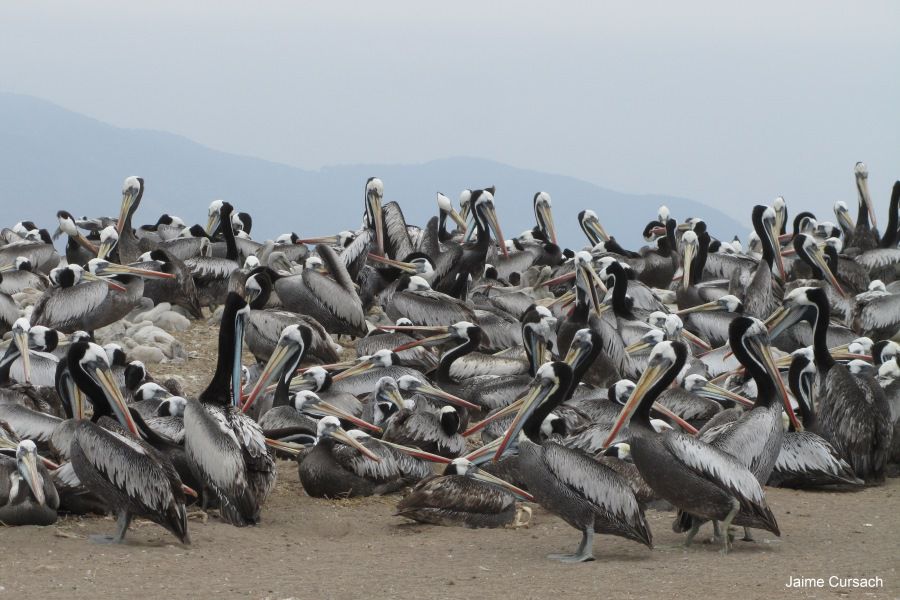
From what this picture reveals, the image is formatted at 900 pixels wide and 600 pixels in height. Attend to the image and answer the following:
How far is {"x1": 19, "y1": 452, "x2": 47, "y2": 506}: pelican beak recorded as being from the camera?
5926 millimetres

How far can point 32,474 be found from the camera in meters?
5.94

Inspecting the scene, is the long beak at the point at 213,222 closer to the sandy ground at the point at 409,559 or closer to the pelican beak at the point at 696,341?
the pelican beak at the point at 696,341

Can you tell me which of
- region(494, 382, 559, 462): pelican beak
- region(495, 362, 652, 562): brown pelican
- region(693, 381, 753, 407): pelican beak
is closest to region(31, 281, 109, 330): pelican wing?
region(693, 381, 753, 407): pelican beak

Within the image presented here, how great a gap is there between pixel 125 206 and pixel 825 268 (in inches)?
290

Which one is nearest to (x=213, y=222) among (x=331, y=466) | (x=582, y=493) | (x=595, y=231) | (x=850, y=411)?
(x=595, y=231)

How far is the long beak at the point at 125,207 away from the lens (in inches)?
558

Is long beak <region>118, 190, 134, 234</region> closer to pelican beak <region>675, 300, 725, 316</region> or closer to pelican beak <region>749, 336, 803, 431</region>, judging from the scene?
pelican beak <region>675, 300, 725, 316</region>

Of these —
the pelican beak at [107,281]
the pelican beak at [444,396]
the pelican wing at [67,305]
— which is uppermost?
the pelican beak at [107,281]

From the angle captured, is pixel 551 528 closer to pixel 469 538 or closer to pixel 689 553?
pixel 469 538

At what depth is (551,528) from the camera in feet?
22.1

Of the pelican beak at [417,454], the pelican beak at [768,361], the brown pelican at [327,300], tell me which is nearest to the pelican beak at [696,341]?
the brown pelican at [327,300]

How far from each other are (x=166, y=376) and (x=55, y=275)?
1513mm

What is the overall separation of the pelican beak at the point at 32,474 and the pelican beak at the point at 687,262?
306 inches

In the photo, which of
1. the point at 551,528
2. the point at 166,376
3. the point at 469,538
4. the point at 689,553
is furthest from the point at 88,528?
the point at 166,376
